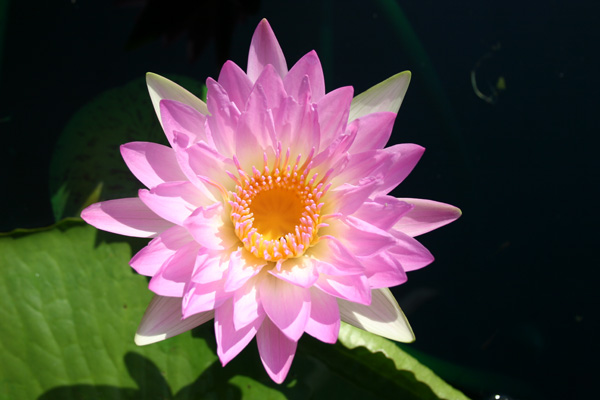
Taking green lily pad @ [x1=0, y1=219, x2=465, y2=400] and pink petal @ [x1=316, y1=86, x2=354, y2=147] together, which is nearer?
pink petal @ [x1=316, y1=86, x2=354, y2=147]

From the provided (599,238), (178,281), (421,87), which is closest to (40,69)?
(178,281)

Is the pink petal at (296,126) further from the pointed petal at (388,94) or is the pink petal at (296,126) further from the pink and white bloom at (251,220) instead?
the pointed petal at (388,94)

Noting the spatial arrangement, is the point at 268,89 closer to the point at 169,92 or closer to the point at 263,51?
the point at 263,51

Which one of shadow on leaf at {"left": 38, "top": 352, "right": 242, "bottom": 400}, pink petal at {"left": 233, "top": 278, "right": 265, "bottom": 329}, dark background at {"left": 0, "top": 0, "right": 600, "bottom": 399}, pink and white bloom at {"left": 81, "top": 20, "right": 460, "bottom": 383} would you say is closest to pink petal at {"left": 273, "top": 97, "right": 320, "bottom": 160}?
pink and white bloom at {"left": 81, "top": 20, "right": 460, "bottom": 383}

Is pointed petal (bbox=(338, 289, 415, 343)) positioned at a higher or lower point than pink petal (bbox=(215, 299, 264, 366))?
lower

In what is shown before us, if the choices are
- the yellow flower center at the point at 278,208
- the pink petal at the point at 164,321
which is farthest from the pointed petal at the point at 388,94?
the pink petal at the point at 164,321

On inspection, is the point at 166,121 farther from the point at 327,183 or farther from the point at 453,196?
the point at 453,196

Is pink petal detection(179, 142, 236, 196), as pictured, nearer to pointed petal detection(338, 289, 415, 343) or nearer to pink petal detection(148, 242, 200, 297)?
pink petal detection(148, 242, 200, 297)
